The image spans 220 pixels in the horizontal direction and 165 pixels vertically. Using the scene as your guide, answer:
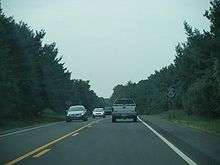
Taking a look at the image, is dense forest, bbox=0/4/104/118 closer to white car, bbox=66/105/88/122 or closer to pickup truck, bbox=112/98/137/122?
white car, bbox=66/105/88/122

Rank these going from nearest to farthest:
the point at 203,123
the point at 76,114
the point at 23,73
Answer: the point at 203,123, the point at 76,114, the point at 23,73

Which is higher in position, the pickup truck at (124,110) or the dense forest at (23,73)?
the dense forest at (23,73)

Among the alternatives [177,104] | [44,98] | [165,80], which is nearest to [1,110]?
[44,98]

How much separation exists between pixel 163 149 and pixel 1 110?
96.8 ft

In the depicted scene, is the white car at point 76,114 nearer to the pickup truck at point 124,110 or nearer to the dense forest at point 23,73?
the dense forest at point 23,73

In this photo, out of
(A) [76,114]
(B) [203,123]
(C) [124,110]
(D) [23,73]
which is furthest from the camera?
(D) [23,73]

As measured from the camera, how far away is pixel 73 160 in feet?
47.3

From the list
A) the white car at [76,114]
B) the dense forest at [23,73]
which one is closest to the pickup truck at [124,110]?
the white car at [76,114]

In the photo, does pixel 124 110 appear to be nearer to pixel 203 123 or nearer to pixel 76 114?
pixel 76 114

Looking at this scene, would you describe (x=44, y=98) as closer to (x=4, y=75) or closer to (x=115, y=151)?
(x=4, y=75)

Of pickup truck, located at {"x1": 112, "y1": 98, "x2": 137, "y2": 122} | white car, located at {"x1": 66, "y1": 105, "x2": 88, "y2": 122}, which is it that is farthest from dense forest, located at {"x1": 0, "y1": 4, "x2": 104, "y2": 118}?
pickup truck, located at {"x1": 112, "y1": 98, "x2": 137, "y2": 122}

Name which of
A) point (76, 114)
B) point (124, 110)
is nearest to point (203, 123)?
point (124, 110)

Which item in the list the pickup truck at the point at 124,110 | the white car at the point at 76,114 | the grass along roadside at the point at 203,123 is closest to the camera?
the grass along roadside at the point at 203,123

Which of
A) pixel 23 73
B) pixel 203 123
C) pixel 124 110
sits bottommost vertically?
pixel 203 123
